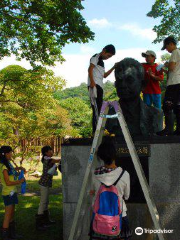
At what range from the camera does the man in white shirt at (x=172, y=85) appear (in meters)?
4.87

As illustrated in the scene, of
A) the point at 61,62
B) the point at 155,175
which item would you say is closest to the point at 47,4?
the point at 61,62

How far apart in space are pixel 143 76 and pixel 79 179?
7.02 ft

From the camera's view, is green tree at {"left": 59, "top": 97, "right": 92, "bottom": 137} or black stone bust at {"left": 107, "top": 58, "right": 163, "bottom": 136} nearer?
black stone bust at {"left": 107, "top": 58, "right": 163, "bottom": 136}

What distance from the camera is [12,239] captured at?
5.24 meters

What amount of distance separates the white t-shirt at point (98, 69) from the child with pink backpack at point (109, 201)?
2246mm

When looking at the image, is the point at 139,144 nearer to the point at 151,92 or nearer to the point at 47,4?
the point at 151,92

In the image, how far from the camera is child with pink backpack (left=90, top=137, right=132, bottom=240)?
3068mm

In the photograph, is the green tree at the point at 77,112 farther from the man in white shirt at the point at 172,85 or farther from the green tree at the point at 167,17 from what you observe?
the man in white shirt at the point at 172,85

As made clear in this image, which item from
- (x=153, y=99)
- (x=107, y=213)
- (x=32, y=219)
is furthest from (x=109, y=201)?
(x=32, y=219)

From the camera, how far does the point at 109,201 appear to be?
3.11 m

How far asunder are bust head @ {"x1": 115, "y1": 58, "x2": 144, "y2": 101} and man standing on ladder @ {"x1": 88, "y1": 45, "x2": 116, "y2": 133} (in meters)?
0.26

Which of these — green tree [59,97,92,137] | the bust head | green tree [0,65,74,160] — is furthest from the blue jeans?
green tree [59,97,92,137]

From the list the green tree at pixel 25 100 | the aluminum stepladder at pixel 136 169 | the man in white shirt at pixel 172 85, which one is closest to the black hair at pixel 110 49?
the man in white shirt at pixel 172 85

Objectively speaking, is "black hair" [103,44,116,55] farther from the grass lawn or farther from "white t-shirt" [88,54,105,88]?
the grass lawn
